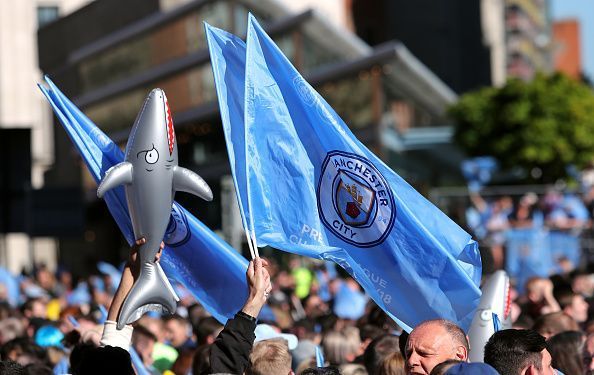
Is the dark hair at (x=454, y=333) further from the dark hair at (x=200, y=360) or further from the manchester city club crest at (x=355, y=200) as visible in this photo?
the dark hair at (x=200, y=360)

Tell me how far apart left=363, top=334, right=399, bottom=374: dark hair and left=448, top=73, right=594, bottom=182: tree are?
3743cm

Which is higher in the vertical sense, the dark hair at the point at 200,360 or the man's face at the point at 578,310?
the dark hair at the point at 200,360

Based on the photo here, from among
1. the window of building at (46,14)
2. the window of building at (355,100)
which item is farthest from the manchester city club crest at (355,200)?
the window of building at (46,14)

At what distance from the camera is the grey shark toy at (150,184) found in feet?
22.2

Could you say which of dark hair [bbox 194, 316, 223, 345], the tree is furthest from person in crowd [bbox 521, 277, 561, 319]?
the tree

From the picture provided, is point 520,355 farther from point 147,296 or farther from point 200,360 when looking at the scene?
point 200,360

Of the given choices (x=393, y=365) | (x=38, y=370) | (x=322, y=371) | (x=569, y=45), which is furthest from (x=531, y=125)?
(x=569, y=45)

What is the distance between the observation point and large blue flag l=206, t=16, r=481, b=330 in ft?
23.6

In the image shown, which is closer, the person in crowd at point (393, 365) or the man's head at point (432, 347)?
the man's head at point (432, 347)

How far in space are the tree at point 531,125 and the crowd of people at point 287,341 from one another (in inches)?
1187

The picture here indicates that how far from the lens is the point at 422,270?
723cm

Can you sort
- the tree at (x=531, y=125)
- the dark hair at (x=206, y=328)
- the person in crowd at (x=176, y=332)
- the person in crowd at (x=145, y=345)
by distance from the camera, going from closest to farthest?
the person in crowd at (x=145, y=345) < the dark hair at (x=206, y=328) < the person in crowd at (x=176, y=332) < the tree at (x=531, y=125)

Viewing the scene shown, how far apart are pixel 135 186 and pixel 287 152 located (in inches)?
36.1

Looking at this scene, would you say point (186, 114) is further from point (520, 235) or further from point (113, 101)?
point (520, 235)
